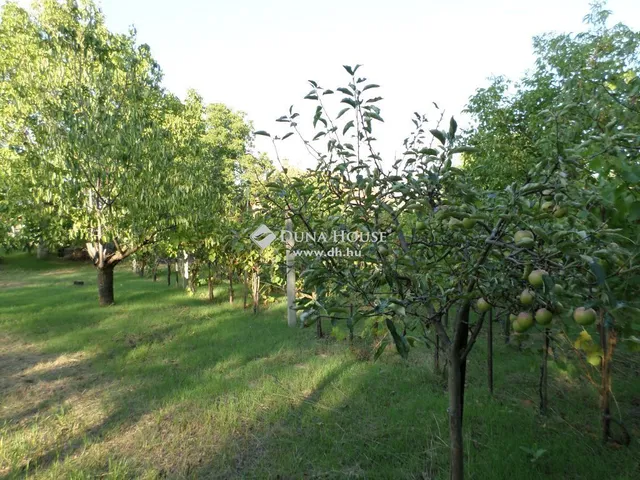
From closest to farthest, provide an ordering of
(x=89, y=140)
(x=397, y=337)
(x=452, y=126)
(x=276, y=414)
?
(x=397, y=337) → (x=452, y=126) → (x=276, y=414) → (x=89, y=140)

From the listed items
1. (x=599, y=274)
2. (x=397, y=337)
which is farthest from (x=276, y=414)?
(x=599, y=274)

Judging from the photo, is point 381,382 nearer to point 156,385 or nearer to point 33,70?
point 156,385

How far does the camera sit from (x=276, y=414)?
407 cm

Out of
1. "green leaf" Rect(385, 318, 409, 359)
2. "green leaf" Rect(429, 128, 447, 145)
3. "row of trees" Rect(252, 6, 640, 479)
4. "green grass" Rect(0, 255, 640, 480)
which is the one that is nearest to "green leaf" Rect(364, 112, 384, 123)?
"row of trees" Rect(252, 6, 640, 479)

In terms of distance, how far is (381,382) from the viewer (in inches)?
189

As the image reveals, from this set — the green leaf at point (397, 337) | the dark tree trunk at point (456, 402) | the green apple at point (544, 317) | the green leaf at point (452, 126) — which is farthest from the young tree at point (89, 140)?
the green apple at point (544, 317)

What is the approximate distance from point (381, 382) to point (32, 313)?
9.33 metres

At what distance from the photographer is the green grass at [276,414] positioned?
3.20 m

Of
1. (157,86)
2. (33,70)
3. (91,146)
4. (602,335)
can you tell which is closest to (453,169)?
(602,335)

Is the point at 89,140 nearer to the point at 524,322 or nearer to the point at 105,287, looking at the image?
the point at 105,287

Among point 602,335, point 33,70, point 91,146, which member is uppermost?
point 33,70

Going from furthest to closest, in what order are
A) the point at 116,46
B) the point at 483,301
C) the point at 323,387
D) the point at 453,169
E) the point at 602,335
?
the point at 116,46
the point at 323,387
the point at 602,335
the point at 453,169
the point at 483,301

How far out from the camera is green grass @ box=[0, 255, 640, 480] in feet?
10.5

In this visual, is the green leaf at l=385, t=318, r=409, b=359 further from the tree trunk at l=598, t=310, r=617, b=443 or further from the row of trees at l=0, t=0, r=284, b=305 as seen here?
the row of trees at l=0, t=0, r=284, b=305
